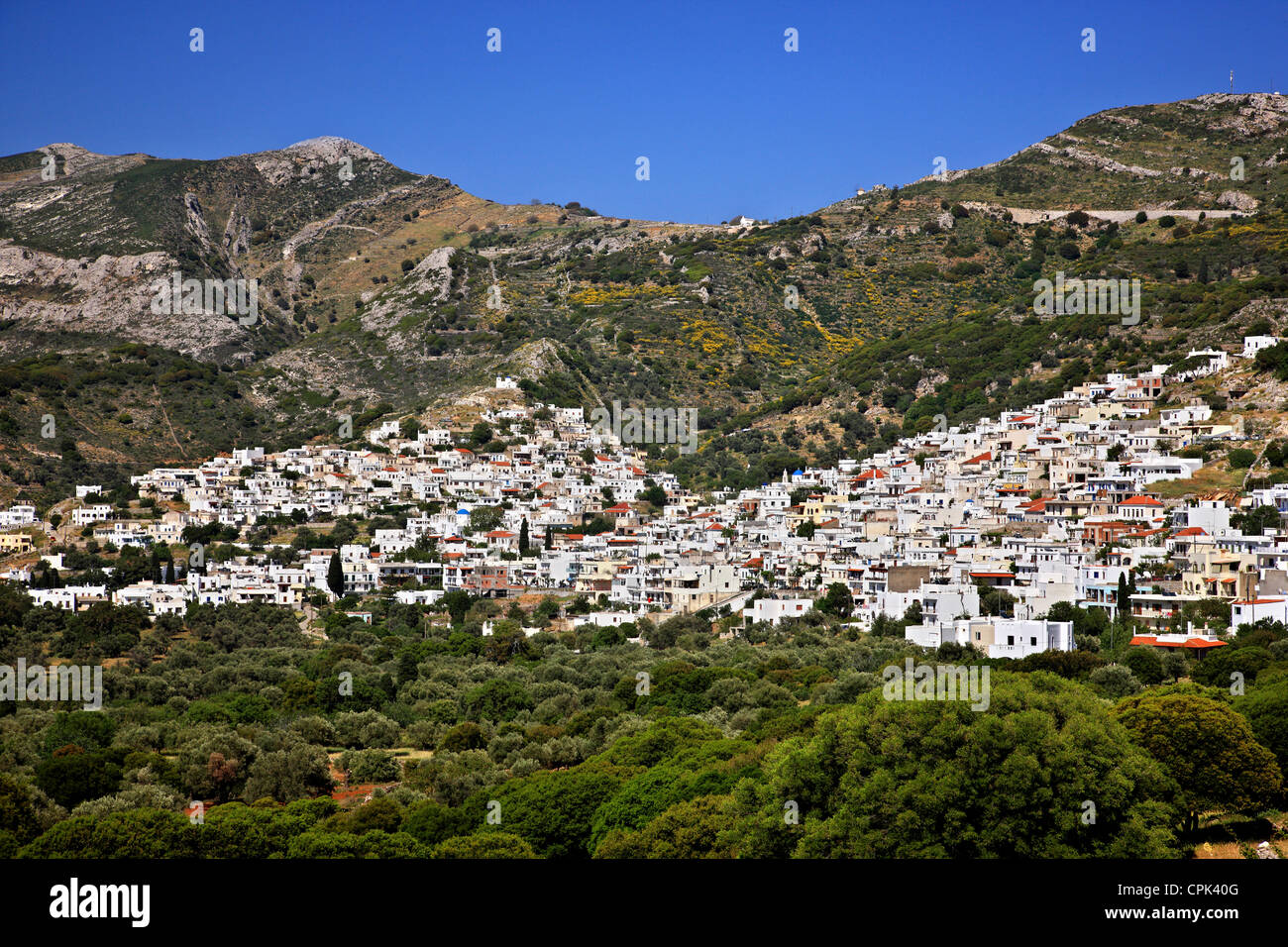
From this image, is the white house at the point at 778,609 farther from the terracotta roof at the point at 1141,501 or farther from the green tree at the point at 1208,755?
the green tree at the point at 1208,755

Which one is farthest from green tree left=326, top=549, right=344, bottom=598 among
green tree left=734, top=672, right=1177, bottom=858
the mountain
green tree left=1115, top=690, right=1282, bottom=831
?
green tree left=1115, top=690, right=1282, bottom=831

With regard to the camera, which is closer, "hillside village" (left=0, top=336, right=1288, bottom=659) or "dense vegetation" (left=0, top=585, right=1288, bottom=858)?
"dense vegetation" (left=0, top=585, right=1288, bottom=858)

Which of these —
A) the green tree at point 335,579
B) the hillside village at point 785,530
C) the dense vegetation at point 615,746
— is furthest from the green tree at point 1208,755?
the green tree at point 335,579

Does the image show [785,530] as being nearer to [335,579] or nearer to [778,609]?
[778,609]

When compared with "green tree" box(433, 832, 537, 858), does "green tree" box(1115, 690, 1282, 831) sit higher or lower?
higher

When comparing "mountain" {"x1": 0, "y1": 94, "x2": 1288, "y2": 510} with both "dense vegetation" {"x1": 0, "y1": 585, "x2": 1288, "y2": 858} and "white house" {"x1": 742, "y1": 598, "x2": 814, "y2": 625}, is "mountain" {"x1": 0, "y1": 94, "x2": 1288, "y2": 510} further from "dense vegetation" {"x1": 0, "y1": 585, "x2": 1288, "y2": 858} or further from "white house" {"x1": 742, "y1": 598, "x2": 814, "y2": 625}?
"dense vegetation" {"x1": 0, "y1": 585, "x2": 1288, "y2": 858}

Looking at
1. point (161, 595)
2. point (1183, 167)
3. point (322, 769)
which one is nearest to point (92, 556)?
point (161, 595)

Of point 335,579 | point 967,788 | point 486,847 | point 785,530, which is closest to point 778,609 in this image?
point 785,530
